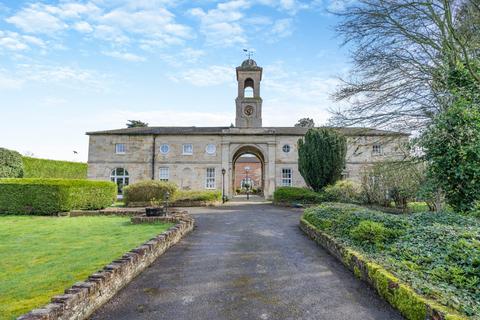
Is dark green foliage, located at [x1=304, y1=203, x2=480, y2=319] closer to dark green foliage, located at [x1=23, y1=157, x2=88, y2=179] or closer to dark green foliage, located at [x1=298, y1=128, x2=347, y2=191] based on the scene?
dark green foliage, located at [x1=298, y1=128, x2=347, y2=191]

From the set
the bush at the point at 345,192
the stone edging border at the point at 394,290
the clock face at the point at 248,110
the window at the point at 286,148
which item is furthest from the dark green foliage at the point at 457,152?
the clock face at the point at 248,110

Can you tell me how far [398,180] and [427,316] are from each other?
14349 mm

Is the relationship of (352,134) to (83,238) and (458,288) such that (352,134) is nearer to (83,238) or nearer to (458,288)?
(458,288)

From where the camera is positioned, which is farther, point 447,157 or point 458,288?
point 447,157

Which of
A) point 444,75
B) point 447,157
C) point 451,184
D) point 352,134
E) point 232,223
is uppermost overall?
point 444,75

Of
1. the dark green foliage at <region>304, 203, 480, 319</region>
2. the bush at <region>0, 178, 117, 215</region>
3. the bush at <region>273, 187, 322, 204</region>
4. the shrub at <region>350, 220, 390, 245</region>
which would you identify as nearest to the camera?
→ the dark green foliage at <region>304, 203, 480, 319</region>

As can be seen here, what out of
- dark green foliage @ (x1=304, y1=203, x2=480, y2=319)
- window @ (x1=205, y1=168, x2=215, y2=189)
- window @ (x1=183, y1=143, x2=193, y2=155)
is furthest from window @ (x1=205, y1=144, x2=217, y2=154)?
dark green foliage @ (x1=304, y1=203, x2=480, y2=319)

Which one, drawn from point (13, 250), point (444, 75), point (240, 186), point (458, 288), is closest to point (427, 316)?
point (458, 288)

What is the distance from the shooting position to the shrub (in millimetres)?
6522

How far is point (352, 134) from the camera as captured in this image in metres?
12.4

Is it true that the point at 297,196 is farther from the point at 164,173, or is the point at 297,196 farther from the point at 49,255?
the point at 49,255

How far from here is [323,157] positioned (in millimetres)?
20875

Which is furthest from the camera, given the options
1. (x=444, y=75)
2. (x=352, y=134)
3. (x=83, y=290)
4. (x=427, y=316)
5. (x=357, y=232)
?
(x=352, y=134)

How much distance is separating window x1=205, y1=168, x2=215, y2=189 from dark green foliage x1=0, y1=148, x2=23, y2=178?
573 inches
